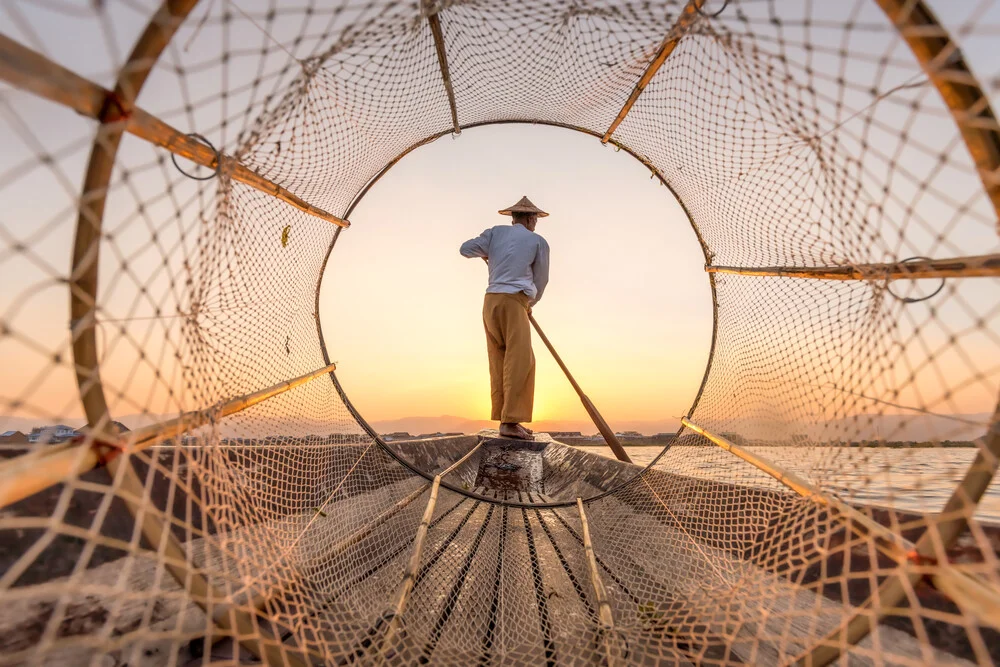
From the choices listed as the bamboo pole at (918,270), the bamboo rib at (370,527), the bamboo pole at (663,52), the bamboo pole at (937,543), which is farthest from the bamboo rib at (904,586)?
the bamboo rib at (370,527)

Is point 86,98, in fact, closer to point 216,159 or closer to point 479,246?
point 216,159

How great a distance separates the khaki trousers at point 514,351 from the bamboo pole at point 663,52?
1.53m

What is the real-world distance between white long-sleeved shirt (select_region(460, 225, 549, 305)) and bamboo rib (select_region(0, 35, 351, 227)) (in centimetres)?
300

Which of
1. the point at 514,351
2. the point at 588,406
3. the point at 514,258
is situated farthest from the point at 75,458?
the point at 588,406

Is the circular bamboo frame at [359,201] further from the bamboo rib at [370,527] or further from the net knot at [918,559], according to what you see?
the net knot at [918,559]

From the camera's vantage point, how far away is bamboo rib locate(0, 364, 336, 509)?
739 millimetres

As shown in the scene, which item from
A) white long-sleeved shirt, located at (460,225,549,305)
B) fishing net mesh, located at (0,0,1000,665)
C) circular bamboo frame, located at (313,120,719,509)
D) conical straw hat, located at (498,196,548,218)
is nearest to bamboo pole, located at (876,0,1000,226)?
fishing net mesh, located at (0,0,1000,665)

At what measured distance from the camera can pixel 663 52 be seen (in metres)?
2.28

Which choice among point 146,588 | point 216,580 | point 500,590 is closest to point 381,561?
point 500,590

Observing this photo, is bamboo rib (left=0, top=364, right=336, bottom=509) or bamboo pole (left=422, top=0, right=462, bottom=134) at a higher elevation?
bamboo pole (left=422, top=0, right=462, bottom=134)

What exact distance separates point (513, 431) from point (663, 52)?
3.13 meters

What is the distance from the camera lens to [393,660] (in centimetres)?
130

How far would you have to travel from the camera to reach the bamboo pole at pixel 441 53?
5.11 ft

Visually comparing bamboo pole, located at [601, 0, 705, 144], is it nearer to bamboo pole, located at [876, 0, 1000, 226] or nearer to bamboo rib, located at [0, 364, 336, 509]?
bamboo pole, located at [876, 0, 1000, 226]
